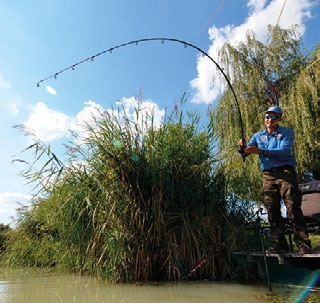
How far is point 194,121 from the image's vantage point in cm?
385

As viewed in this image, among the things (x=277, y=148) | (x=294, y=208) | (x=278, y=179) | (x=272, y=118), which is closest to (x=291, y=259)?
(x=294, y=208)

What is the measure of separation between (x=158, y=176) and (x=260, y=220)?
1153 millimetres

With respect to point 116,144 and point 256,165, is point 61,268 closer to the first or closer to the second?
point 116,144

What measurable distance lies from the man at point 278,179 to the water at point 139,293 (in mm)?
528

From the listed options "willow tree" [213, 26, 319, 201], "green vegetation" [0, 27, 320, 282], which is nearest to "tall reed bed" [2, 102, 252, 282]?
"green vegetation" [0, 27, 320, 282]

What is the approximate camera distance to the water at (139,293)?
93.0 inches

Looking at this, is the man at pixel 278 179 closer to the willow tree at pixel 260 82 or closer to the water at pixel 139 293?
the water at pixel 139 293

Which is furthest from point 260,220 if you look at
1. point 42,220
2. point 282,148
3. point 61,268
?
point 42,220

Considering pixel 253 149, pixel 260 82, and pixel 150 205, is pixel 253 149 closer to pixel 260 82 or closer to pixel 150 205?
pixel 150 205

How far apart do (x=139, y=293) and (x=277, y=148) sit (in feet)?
5.77

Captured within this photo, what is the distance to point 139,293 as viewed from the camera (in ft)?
8.38

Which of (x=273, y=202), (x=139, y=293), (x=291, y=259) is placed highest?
(x=273, y=202)

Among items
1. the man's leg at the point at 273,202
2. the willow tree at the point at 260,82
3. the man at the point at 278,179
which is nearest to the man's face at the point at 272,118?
the man at the point at 278,179

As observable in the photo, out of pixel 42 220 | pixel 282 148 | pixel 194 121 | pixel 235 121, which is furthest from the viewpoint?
pixel 235 121
